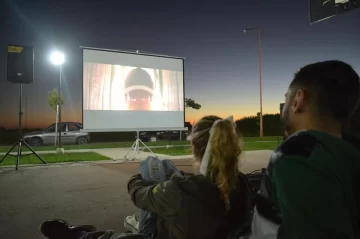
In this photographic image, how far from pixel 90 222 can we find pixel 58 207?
914mm

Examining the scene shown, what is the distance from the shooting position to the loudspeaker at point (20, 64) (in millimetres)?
8016

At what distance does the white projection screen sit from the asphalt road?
2.14m

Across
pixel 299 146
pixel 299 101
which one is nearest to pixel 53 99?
pixel 299 101

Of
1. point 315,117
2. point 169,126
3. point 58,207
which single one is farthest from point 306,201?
point 169,126

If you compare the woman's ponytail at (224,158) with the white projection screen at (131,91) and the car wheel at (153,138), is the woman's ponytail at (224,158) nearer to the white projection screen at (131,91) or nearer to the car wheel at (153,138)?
the white projection screen at (131,91)

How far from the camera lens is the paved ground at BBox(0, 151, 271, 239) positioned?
144 inches

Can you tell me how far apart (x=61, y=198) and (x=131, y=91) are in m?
5.25

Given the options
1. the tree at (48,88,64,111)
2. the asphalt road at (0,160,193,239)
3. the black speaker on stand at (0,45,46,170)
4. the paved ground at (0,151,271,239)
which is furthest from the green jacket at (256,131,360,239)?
the tree at (48,88,64,111)

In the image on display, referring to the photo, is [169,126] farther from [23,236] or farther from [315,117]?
[315,117]

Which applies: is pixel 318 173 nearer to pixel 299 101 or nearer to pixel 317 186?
pixel 317 186

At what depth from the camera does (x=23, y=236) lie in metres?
3.13

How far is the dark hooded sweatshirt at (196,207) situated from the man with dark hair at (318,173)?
733 millimetres

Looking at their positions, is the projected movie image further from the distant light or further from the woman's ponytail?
the woman's ponytail

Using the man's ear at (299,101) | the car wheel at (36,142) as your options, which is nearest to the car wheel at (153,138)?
the car wheel at (36,142)
